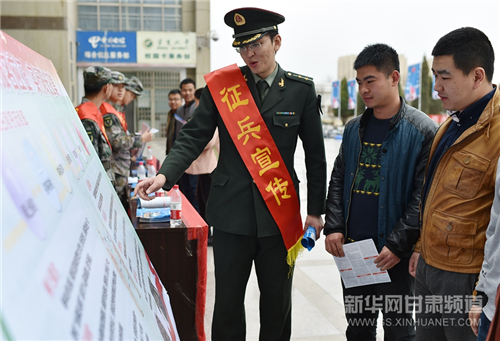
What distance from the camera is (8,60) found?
27.9 inches

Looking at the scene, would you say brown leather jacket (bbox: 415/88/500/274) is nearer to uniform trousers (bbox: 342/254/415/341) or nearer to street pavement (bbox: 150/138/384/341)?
uniform trousers (bbox: 342/254/415/341)

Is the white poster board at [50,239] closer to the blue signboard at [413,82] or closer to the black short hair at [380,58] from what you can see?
the black short hair at [380,58]

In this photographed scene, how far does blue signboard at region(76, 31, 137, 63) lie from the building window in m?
0.69

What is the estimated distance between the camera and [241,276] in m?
2.02

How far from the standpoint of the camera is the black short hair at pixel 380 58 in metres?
1.90

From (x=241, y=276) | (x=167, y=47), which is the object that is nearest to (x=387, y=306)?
(x=241, y=276)

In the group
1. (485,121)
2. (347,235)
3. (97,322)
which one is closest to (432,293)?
(347,235)

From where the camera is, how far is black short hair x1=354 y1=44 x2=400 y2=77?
1903 millimetres

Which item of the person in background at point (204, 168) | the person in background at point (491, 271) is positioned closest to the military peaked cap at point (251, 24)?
the person in background at point (491, 271)

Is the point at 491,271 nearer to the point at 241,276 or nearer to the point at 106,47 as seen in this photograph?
the point at 241,276

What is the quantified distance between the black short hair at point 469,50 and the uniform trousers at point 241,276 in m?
1.03

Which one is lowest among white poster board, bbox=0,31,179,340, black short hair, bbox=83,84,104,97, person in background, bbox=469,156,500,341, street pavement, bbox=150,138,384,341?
street pavement, bbox=150,138,384,341

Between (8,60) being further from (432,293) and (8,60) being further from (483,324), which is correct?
(432,293)

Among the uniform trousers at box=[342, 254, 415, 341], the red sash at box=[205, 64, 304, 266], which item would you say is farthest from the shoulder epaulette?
the uniform trousers at box=[342, 254, 415, 341]
